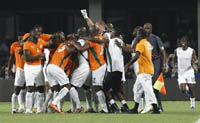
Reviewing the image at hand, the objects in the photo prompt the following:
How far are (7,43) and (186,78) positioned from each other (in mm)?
12160

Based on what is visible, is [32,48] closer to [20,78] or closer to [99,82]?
[20,78]

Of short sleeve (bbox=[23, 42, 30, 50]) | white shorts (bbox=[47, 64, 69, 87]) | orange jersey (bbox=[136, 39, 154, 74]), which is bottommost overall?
white shorts (bbox=[47, 64, 69, 87])

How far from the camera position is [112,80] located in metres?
18.7

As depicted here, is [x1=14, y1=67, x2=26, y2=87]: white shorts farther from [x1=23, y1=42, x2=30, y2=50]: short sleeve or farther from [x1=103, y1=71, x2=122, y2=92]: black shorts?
[x1=103, y1=71, x2=122, y2=92]: black shorts

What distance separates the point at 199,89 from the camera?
2822 centimetres

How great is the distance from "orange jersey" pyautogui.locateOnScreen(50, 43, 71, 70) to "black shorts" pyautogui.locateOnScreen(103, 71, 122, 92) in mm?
1102

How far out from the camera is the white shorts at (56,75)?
60.0 ft

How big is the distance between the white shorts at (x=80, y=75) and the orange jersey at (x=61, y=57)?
16.1 inches

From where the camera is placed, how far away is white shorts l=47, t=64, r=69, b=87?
18281 millimetres

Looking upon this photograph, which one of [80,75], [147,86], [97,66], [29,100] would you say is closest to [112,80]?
[97,66]

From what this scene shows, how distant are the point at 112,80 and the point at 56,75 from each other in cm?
140

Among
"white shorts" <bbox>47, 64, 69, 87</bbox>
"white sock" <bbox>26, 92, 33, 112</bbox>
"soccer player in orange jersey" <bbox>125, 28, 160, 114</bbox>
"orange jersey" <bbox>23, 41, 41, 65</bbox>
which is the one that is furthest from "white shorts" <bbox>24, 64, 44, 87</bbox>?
"soccer player in orange jersey" <bbox>125, 28, 160, 114</bbox>
